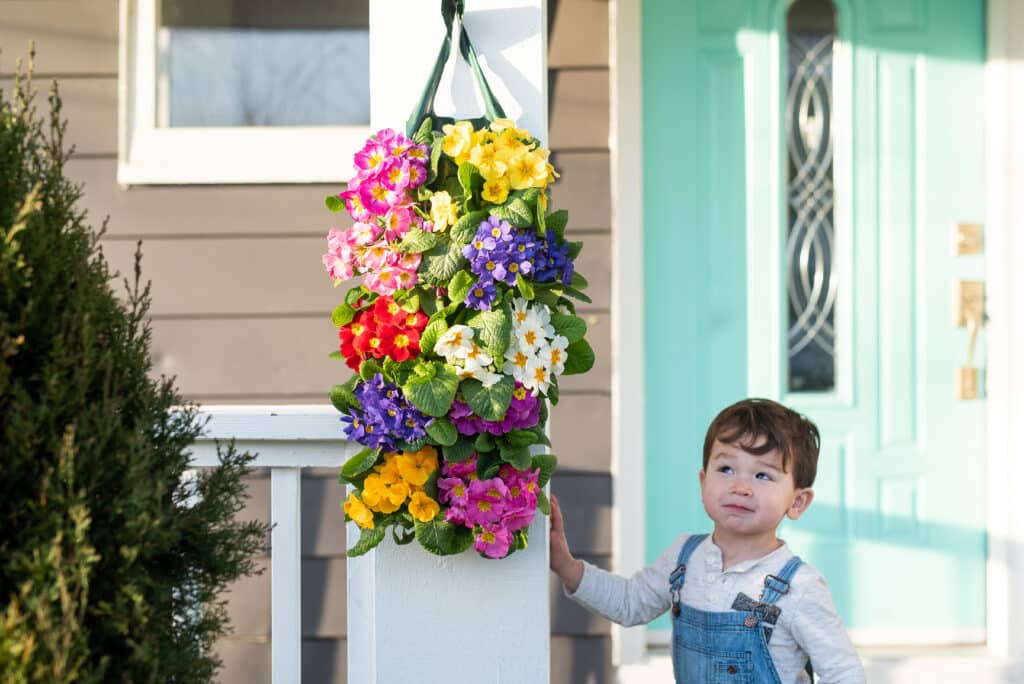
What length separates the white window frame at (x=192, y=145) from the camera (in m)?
2.72

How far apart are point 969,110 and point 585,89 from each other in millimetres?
1053

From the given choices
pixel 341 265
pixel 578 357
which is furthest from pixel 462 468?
pixel 341 265

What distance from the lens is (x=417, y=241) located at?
1453 mm

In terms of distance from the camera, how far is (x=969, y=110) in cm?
277

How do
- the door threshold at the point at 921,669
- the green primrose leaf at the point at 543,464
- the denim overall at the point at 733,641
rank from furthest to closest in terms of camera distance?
the door threshold at the point at 921,669, the denim overall at the point at 733,641, the green primrose leaf at the point at 543,464

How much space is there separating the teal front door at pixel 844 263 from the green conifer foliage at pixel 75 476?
1.70 metres

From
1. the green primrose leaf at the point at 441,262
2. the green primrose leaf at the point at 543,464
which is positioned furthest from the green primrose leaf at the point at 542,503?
the green primrose leaf at the point at 441,262

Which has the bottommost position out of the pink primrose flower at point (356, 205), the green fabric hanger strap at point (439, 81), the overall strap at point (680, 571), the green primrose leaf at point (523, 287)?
the overall strap at point (680, 571)

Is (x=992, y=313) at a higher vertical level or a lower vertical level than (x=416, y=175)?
A: lower

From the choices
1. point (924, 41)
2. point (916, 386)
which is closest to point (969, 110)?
point (924, 41)

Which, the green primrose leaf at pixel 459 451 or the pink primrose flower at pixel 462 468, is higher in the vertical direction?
the green primrose leaf at pixel 459 451

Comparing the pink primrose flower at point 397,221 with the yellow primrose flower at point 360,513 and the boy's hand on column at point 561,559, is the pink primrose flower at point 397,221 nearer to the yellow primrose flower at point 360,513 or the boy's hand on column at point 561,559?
the yellow primrose flower at point 360,513

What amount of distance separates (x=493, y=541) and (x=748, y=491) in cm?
49

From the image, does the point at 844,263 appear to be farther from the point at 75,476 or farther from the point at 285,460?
the point at 75,476
